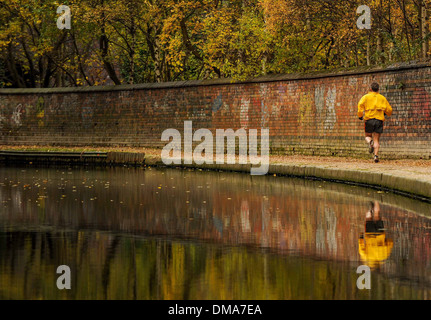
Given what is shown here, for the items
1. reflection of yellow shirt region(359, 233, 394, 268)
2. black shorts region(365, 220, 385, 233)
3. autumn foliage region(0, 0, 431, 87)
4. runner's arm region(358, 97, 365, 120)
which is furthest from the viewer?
autumn foliage region(0, 0, 431, 87)

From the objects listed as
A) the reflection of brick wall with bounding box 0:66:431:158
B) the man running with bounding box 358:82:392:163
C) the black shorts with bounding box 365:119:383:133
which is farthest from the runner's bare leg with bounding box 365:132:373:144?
the reflection of brick wall with bounding box 0:66:431:158

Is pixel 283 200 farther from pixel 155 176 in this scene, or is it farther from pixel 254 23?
pixel 254 23

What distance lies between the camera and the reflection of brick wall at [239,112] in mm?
22922

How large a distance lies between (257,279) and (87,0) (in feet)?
97.5

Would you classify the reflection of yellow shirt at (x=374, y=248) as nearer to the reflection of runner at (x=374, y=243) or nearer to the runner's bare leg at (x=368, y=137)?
the reflection of runner at (x=374, y=243)

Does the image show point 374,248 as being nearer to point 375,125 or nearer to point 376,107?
point 375,125

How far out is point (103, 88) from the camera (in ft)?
117

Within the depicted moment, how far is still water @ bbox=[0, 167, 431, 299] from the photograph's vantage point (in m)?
6.93

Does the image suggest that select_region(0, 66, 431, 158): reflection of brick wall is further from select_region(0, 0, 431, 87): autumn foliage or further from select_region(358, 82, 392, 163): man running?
select_region(358, 82, 392, 163): man running

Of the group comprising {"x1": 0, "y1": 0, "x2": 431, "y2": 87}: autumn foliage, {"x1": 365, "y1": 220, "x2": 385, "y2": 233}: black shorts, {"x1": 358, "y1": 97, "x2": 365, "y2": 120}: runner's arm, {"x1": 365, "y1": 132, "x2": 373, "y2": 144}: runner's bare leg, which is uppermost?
{"x1": 0, "y1": 0, "x2": 431, "y2": 87}: autumn foliage

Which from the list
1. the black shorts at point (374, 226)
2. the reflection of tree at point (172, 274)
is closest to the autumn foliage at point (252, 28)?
the black shorts at point (374, 226)

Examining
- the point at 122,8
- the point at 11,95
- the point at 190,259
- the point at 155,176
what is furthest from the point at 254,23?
the point at 190,259

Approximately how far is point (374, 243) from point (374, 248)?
0.40 metres

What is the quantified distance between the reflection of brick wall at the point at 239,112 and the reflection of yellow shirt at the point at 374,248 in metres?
12.3
